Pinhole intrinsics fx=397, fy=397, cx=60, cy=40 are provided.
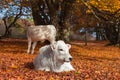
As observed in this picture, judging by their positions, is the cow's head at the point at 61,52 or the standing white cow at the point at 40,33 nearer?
the cow's head at the point at 61,52

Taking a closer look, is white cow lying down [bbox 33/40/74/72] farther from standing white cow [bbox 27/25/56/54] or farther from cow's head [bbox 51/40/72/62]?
standing white cow [bbox 27/25/56/54]

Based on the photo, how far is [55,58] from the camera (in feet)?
41.5

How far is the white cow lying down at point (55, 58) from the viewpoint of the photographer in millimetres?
12453

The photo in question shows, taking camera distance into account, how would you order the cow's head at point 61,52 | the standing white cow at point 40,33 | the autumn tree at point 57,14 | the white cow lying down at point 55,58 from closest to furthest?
1. the cow's head at point 61,52
2. the white cow lying down at point 55,58
3. the standing white cow at point 40,33
4. the autumn tree at point 57,14

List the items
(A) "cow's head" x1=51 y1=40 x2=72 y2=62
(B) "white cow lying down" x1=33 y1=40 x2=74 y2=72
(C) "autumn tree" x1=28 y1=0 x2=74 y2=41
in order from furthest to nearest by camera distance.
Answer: (C) "autumn tree" x1=28 y1=0 x2=74 y2=41, (B) "white cow lying down" x1=33 y1=40 x2=74 y2=72, (A) "cow's head" x1=51 y1=40 x2=72 y2=62

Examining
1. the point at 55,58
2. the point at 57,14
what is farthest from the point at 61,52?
→ the point at 57,14

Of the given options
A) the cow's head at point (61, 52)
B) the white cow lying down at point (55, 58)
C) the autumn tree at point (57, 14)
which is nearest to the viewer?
the cow's head at point (61, 52)

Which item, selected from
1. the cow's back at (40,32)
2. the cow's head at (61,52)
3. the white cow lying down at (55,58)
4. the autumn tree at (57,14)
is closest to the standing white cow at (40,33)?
the cow's back at (40,32)

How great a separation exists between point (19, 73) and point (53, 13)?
14308 millimetres

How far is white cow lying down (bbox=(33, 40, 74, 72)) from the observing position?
40.9 feet

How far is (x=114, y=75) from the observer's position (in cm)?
1288

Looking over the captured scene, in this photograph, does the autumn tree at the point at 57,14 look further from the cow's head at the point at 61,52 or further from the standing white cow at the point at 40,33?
the cow's head at the point at 61,52

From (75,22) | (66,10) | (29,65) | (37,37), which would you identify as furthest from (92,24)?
(29,65)

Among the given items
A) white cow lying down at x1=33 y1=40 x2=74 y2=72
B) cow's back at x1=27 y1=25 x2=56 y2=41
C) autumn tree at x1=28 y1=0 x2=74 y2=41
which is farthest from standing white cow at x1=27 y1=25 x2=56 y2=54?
white cow lying down at x1=33 y1=40 x2=74 y2=72
